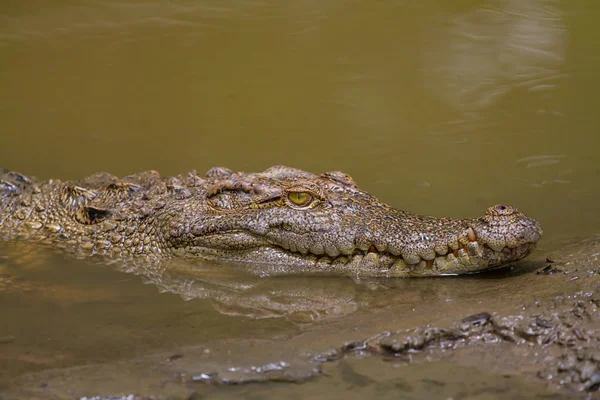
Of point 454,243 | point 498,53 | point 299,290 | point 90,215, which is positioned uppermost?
point 498,53

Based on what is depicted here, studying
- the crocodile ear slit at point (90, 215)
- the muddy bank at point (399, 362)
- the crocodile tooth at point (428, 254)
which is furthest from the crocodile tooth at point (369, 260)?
the crocodile ear slit at point (90, 215)

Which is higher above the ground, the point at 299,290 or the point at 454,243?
the point at 454,243

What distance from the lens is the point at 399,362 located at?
3.17 m

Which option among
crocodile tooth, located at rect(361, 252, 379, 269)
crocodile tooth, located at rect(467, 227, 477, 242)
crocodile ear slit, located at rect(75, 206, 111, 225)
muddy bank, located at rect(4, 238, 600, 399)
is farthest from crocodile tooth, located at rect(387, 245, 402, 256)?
crocodile ear slit, located at rect(75, 206, 111, 225)

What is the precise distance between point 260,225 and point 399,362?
181 cm

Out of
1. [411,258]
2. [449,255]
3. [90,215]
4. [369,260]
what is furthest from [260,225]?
[90,215]

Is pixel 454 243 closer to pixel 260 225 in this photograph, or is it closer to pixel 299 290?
pixel 299 290

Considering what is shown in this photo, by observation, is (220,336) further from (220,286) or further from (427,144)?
(427,144)

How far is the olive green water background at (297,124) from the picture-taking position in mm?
3816

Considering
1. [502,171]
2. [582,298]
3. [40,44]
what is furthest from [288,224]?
[40,44]

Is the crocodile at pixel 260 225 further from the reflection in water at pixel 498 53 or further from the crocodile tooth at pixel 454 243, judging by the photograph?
the reflection in water at pixel 498 53

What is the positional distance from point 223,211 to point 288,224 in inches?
21.4

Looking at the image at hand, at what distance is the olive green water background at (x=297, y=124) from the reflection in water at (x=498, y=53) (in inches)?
1.4

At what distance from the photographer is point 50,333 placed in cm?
377
